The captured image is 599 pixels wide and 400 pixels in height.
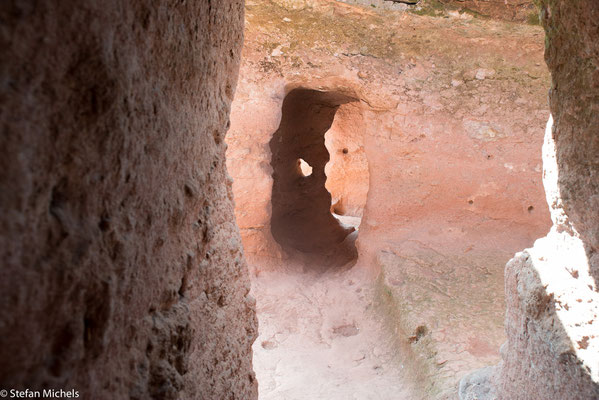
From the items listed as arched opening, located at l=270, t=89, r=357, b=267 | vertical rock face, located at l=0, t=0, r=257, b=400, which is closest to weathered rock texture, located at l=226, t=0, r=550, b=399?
arched opening, located at l=270, t=89, r=357, b=267

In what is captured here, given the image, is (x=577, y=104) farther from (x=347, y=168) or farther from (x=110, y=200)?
(x=347, y=168)

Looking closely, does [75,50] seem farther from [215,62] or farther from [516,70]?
[516,70]

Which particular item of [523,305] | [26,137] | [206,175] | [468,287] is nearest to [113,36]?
[26,137]

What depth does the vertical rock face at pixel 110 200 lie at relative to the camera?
0.47 meters

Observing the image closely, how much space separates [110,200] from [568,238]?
1215 millimetres

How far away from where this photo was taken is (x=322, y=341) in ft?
10.6

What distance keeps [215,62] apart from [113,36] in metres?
0.52

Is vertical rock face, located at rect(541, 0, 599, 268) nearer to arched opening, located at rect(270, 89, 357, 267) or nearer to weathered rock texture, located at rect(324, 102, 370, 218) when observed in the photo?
arched opening, located at rect(270, 89, 357, 267)

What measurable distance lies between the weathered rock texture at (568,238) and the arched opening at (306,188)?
3.08 meters

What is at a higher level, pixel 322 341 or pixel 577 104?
pixel 577 104

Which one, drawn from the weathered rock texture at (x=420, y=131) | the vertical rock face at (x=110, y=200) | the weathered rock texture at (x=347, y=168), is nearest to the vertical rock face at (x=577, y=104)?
Answer: the vertical rock face at (x=110, y=200)

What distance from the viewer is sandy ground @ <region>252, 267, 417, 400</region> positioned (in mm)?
2691

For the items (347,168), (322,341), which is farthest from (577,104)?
(347,168)

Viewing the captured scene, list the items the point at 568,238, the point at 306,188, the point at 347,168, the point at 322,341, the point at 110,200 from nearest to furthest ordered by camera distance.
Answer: the point at 110,200 < the point at 568,238 < the point at 322,341 < the point at 306,188 < the point at 347,168
